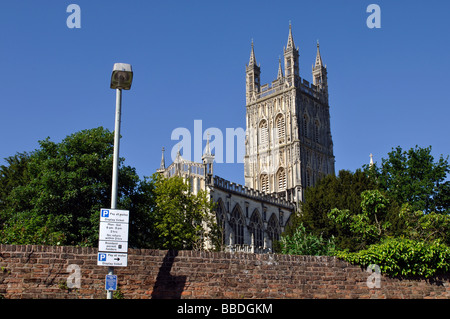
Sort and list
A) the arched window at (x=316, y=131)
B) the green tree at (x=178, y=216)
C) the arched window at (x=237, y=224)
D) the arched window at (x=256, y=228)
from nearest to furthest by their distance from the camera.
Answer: the green tree at (x=178, y=216), the arched window at (x=237, y=224), the arched window at (x=256, y=228), the arched window at (x=316, y=131)

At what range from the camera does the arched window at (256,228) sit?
59.8 m

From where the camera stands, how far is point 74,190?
26.6 m

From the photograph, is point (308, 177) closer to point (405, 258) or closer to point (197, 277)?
point (405, 258)

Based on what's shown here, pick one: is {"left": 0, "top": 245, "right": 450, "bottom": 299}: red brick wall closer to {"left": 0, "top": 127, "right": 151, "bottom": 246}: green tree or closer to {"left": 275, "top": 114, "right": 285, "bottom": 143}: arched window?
{"left": 0, "top": 127, "right": 151, "bottom": 246}: green tree

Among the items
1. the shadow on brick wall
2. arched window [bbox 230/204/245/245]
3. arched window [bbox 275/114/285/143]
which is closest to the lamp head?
the shadow on brick wall

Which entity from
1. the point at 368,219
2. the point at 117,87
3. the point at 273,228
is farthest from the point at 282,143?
the point at 117,87

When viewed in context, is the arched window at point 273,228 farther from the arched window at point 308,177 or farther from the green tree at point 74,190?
the green tree at point 74,190

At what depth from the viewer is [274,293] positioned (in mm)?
16578

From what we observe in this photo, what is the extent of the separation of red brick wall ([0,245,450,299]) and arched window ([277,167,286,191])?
53.7m

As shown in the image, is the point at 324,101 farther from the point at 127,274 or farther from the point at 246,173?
the point at 127,274

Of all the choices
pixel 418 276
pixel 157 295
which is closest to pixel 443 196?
pixel 418 276

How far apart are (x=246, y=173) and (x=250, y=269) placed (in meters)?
60.8

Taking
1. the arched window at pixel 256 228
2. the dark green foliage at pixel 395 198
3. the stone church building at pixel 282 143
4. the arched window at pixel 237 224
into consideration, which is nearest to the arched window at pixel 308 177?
the stone church building at pixel 282 143

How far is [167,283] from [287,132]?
60.6 metres
